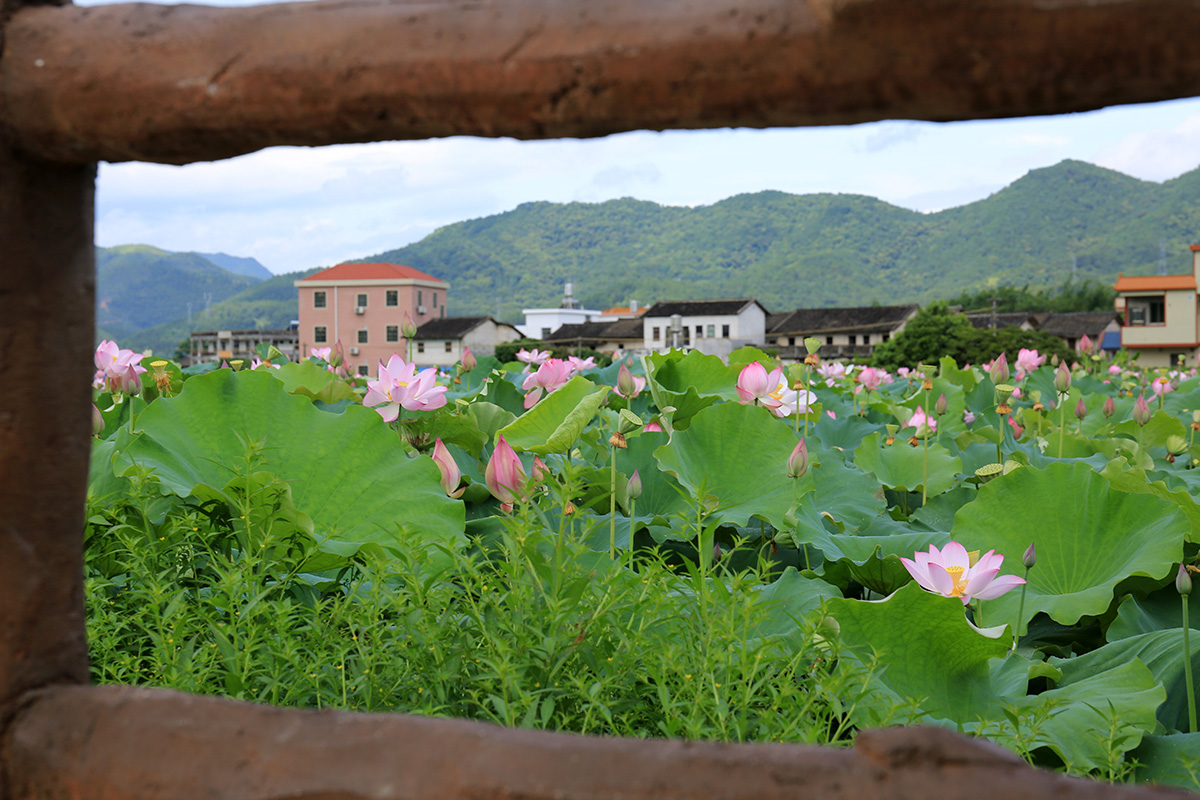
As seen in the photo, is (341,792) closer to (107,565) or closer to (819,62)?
(819,62)

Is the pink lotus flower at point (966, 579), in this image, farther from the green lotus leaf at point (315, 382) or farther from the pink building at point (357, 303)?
the pink building at point (357, 303)

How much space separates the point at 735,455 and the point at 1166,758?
93 cm

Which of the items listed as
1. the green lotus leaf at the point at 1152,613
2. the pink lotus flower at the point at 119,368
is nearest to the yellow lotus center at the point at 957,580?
the green lotus leaf at the point at 1152,613

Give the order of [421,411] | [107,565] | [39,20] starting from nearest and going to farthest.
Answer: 1. [39,20]
2. [107,565]
3. [421,411]

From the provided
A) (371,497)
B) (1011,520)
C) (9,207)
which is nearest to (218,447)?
(371,497)

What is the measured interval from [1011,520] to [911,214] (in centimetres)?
12686

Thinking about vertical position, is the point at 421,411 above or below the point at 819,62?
below

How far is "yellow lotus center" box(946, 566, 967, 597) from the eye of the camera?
4.27 ft

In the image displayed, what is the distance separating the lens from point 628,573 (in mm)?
1201

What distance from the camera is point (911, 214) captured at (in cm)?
11769

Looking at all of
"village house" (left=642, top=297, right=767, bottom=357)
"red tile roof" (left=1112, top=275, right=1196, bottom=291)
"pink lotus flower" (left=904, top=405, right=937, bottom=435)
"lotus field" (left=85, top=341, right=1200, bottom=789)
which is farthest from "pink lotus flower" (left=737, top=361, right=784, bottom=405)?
"village house" (left=642, top=297, right=767, bottom=357)

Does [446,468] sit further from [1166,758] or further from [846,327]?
[846,327]

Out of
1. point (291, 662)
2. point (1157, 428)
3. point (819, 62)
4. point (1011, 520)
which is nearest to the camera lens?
point (819, 62)

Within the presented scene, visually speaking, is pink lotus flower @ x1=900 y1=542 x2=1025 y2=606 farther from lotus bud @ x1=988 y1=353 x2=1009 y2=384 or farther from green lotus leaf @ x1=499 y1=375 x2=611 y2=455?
lotus bud @ x1=988 y1=353 x2=1009 y2=384
